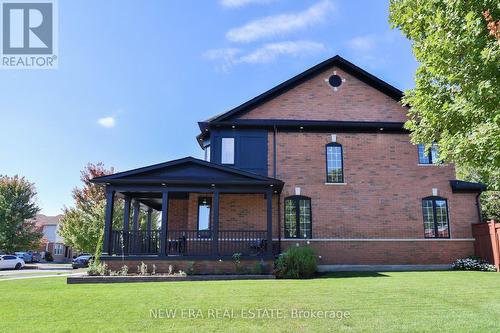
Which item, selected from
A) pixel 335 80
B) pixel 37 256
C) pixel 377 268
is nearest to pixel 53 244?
pixel 37 256

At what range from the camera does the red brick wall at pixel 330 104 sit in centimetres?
1769

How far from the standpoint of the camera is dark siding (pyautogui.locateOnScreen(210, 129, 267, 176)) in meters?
16.8

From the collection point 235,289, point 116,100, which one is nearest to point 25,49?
point 116,100

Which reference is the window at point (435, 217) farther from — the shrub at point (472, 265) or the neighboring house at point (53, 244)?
the neighboring house at point (53, 244)

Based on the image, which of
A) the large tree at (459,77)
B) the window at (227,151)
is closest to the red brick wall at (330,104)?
the window at (227,151)

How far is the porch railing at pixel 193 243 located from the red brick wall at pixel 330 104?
5.74 meters

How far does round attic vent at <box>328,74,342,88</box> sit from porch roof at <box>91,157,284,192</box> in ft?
21.8

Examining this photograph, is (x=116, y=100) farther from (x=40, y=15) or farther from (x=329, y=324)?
(x=329, y=324)

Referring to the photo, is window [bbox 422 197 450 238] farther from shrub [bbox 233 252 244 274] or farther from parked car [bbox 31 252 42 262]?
parked car [bbox 31 252 42 262]

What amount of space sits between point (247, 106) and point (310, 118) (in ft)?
10.1

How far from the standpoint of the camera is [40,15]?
12430mm

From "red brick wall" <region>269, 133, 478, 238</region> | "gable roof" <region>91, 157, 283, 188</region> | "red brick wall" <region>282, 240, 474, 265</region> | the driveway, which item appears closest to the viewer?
"gable roof" <region>91, 157, 283, 188</region>

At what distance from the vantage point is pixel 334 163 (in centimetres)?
1728

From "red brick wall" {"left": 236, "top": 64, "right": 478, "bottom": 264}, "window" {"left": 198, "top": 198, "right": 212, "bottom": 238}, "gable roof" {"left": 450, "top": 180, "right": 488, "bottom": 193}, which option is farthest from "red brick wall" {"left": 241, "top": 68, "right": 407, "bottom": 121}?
"window" {"left": 198, "top": 198, "right": 212, "bottom": 238}
